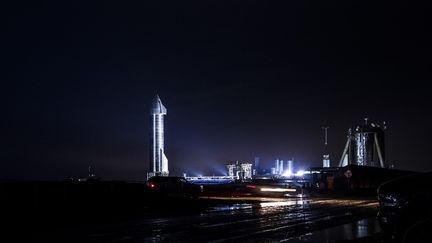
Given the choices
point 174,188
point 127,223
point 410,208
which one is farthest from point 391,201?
point 174,188

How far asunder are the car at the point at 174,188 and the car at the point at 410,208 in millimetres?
31130

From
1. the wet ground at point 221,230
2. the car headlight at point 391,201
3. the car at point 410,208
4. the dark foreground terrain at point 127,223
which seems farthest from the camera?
the dark foreground terrain at point 127,223

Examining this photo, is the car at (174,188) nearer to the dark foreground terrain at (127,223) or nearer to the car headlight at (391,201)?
the dark foreground terrain at (127,223)

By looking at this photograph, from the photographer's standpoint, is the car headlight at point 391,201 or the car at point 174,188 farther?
the car at point 174,188

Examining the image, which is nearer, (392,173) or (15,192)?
(15,192)

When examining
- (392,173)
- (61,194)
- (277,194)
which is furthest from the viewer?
(392,173)

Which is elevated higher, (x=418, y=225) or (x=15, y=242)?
(x=418, y=225)

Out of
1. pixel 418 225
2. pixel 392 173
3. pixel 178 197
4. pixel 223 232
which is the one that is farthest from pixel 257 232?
pixel 392 173

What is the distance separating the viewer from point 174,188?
42031mm

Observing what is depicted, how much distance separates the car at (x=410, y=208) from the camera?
29.6 ft

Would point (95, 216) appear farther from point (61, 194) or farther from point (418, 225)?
point (418, 225)

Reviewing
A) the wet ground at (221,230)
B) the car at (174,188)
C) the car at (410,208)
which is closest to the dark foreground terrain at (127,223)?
the wet ground at (221,230)

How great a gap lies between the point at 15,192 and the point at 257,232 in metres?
16.9

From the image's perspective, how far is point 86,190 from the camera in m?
35.6
